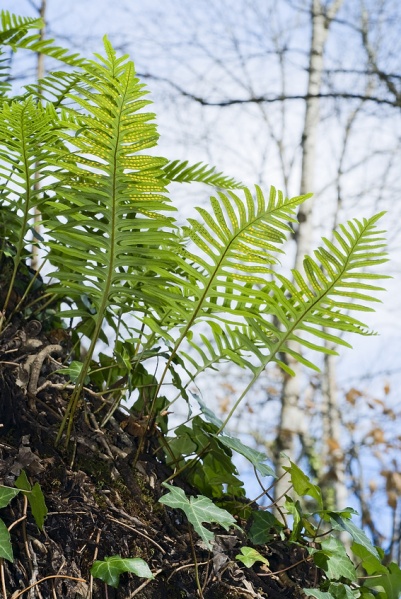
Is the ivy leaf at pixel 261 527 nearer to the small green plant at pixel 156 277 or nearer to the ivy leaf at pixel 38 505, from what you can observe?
the small green plant at pixel 156 277

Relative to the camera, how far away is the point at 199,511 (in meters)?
0.97

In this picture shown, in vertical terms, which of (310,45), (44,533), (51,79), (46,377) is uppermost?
(310,45)

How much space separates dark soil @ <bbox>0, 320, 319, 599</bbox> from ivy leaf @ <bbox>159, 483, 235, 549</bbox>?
0.19ft

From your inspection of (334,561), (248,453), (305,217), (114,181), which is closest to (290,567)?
(334,561)

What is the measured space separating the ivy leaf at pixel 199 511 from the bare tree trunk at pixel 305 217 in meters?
3.28

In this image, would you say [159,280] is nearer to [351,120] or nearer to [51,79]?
[51,79]

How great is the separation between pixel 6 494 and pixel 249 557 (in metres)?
0.39

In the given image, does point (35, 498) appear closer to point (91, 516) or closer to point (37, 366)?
point (91, 516)

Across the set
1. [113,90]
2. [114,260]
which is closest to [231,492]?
[114,260]

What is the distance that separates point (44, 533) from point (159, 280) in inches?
15.3

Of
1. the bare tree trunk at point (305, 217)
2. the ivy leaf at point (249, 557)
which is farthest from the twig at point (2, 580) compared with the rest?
the bare tree trunk at point (305, 217)

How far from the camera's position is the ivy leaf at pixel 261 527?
3.51ft

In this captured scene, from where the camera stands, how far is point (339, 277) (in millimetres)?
1003

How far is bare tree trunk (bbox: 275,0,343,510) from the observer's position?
5297mm
